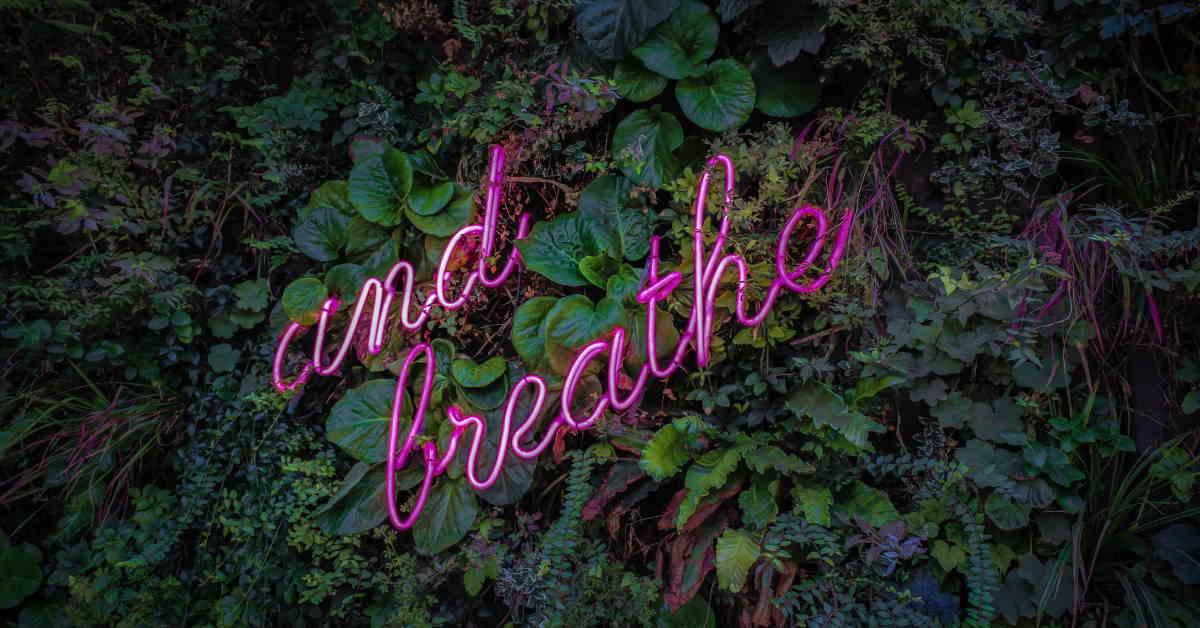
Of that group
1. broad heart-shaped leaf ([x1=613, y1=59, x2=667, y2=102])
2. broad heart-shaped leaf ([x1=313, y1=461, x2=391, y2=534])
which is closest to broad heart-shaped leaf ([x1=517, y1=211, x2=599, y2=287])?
broad heart-shaped leaf ([x1=613, y1=59, x2=667, y2=102])

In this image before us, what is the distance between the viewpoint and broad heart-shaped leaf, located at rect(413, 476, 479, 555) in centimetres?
222

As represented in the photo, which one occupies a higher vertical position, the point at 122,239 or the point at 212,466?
the point at 122,239

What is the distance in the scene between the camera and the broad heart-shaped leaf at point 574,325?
1.99m

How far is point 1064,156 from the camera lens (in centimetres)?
210

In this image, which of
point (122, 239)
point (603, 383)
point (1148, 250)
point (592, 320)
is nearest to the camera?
point (1148, 250)

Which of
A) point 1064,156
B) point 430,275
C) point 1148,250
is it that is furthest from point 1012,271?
point 430,275

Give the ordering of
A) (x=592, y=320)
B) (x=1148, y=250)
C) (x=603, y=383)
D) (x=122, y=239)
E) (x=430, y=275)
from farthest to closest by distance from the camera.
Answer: (x=122, y=239) < (x=430, y=275) < (x=603, y=383) < (x=592, y=320) < (x=1148, y=250)

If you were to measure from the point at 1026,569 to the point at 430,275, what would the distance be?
2333 mm

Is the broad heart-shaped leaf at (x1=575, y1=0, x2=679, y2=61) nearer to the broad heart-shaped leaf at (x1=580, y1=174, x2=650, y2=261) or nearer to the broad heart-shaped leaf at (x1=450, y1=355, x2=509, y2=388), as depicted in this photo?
the broad heart-shaped leaf at (x1=580, y1=174, x2=650, y2=261)

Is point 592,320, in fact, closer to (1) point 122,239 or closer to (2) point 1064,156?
(2) point 1064,156

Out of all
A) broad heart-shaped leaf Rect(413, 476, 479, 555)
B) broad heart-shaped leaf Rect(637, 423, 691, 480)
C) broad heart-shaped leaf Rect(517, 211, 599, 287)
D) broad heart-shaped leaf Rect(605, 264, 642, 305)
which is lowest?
broad heart-shaped leaf Rect(413, 476, 479, 555)

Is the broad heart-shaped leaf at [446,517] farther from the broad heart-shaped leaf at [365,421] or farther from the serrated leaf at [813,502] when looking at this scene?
the serrated leaf at [813,502]

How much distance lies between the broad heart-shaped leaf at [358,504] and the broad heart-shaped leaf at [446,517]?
0.17 meters

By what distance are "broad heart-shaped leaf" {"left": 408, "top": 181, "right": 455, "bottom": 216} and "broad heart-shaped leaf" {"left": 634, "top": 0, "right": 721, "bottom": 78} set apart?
2.94ft
